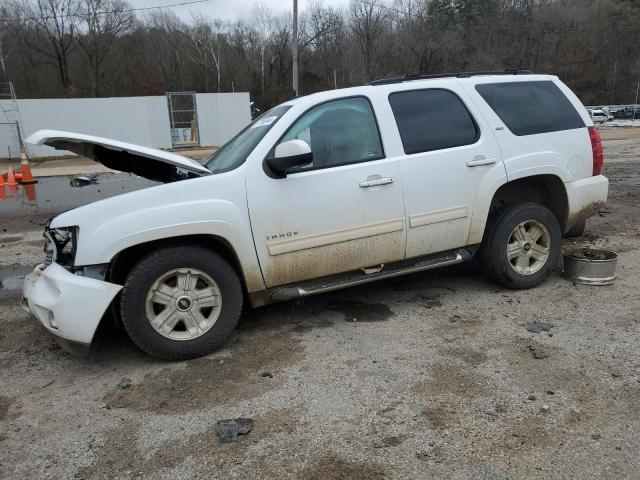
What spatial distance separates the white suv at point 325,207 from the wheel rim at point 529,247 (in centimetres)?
1

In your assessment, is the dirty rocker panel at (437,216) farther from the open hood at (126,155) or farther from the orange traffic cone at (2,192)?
the orange traffic cone at (2,192)

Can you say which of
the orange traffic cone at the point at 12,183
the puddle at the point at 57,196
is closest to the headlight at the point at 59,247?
the puddle at the point at 57,196

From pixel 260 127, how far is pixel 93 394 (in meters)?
2.33

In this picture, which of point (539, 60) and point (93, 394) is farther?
point (539, 60)

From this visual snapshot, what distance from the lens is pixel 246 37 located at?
6062cm

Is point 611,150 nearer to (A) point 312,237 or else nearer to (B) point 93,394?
(A) point 312,237

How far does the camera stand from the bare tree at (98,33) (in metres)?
54.8

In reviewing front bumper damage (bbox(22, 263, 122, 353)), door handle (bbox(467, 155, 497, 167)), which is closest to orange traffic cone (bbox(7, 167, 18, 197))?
front bumper damage (bbox(22, 263, 122, 353))

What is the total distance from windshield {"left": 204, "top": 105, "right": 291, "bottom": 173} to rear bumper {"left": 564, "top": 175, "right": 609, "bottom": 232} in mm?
2791

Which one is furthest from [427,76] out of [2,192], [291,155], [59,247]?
[2,192]

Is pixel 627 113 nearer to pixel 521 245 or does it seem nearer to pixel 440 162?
pixel 521 245

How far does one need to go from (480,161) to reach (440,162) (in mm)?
399

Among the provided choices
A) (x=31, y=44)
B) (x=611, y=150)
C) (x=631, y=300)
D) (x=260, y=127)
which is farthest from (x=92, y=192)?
(x=31, y=44)

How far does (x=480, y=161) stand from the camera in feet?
14.3
